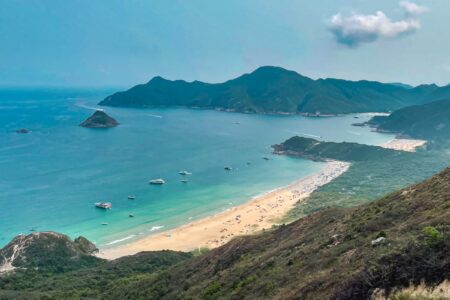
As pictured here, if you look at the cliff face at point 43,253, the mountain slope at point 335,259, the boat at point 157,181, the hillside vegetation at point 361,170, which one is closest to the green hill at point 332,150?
the hillside vegetation at point 361,170

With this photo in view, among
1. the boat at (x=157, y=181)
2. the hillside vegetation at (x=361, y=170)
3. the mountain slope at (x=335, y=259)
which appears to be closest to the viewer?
the mountain slope at (x=335, y=259)

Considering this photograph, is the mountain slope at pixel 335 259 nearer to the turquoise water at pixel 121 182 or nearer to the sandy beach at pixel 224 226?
the sandy beach at pixel 224 226

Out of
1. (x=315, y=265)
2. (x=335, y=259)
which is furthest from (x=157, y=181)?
(x=335, y=259)

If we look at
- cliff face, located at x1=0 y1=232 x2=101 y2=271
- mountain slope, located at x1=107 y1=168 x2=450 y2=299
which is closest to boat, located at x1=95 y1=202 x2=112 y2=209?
cliff face, located at x1=0 y1=232 x2=101 y2=271

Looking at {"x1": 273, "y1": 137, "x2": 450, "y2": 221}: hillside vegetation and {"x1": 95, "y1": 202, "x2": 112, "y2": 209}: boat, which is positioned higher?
{"x1": 273, "y1": 137, "x2": 450, "y2": 221}: hillside vegetation

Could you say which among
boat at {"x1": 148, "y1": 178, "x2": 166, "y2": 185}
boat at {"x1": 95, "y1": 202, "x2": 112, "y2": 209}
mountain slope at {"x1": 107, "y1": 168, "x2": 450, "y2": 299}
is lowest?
boat at {"x1": 95, "y1": 202, "x2": 112, "y2": 209}

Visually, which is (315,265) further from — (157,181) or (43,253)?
(157,181)

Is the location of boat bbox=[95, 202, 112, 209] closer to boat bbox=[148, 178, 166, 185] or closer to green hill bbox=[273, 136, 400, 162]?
boat bbox=[148, 178, 166, 185]

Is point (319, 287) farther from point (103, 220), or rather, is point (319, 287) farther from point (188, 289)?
point (103, 220)
